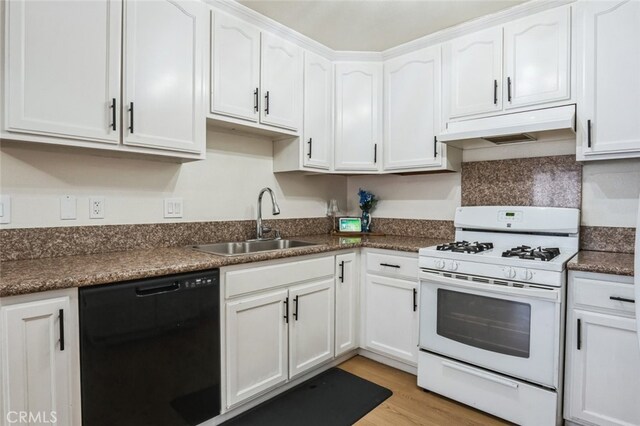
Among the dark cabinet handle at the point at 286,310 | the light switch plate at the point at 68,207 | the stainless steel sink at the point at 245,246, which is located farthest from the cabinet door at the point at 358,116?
the light switch plate at the point at 68,207

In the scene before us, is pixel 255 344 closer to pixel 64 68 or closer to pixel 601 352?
pixel 64 68

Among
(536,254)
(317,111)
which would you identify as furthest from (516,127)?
(317,111)

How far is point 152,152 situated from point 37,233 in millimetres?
641

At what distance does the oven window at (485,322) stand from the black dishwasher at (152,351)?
1288 millimetres

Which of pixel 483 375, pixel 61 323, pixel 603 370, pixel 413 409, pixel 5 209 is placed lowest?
pixel 413 409

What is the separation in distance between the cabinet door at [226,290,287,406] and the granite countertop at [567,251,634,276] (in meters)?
1.52

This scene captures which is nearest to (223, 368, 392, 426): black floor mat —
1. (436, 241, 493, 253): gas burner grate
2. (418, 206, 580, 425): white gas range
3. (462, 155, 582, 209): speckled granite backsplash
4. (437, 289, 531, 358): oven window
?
(418, 206, 580, 425): white gas range

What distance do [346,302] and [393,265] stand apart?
16.9 inches

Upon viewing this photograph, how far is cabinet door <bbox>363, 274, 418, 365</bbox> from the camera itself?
228 centimetres

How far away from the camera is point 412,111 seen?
2.61 metres

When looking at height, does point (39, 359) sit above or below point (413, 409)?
above

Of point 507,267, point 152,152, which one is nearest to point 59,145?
point 152,152

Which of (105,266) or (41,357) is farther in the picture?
(105,266)

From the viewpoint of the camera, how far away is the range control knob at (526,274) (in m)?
1.74
